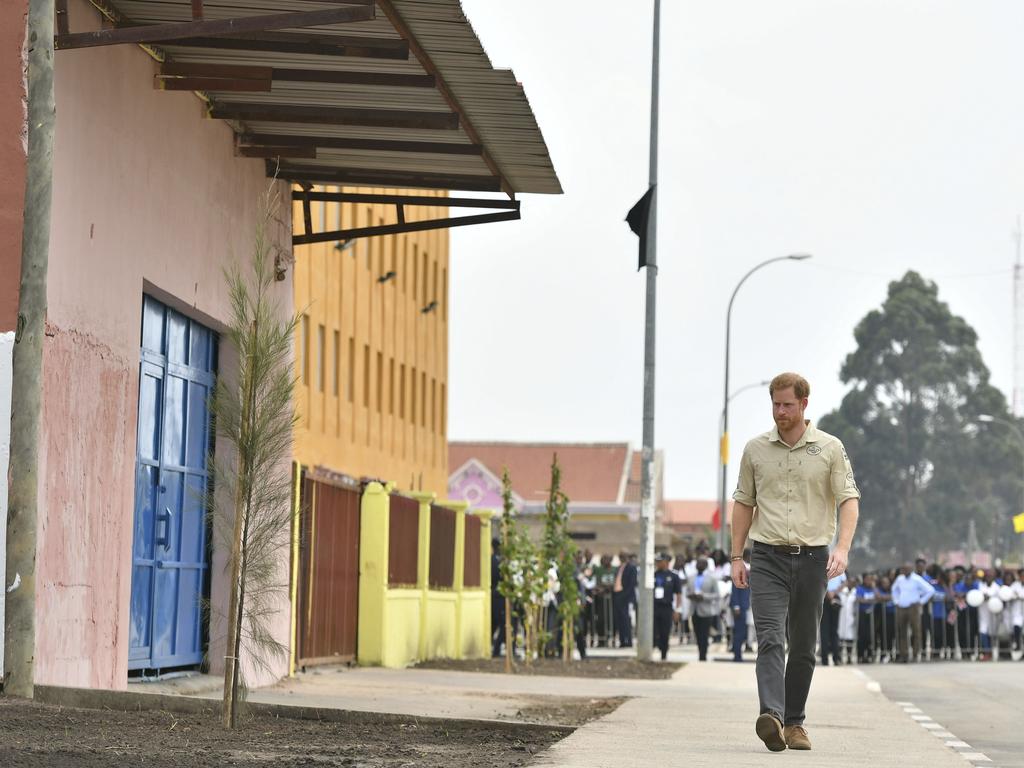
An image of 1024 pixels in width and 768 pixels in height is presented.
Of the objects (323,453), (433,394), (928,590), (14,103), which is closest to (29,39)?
(14,103)

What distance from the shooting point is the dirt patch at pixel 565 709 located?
13648mm

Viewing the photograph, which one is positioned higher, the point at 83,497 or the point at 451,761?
the point at 83,497

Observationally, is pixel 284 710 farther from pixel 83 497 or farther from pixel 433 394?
pixel 433 394

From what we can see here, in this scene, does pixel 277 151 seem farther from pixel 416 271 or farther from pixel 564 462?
pixel 564 462

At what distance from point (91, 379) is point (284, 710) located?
237 cm

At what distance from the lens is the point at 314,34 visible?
1278 centimetres

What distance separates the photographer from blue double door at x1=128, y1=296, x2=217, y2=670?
14297 mm

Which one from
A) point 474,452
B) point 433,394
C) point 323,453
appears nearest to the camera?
point 323,453

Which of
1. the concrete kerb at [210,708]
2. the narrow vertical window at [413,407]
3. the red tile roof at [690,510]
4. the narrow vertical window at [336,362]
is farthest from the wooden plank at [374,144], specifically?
the red tile roof at [690,510]

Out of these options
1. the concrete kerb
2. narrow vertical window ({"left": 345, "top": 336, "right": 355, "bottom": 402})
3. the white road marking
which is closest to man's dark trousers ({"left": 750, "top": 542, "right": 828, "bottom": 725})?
the white road marking

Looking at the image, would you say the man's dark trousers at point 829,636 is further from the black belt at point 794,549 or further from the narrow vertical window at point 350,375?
the black belt at point 794,549

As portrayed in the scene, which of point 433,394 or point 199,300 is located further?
point 433,394

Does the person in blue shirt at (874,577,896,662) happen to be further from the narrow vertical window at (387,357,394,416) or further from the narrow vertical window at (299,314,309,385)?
the narrow vertical window at (387,357,394,416)

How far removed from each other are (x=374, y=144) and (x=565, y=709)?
4668 millimetres
